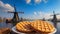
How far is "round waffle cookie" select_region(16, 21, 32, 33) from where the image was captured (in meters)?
1.14

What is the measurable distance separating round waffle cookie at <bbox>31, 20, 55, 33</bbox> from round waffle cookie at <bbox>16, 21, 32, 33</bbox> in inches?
1.8

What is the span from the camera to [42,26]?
1157 mm

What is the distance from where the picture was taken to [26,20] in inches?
47.7

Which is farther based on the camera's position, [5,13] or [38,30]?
[5,13]

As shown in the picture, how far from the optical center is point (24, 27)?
1169mm

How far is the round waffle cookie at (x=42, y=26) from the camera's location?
1113 mm

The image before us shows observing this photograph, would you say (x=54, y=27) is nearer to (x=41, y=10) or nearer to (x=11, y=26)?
(x=41, y=10)

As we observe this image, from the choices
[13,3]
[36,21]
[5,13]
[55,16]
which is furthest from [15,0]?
[55,16]

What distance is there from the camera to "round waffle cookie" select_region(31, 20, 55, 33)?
111cm

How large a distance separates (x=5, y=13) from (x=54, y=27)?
415 mm

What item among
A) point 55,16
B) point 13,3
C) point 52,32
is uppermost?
point 13,3

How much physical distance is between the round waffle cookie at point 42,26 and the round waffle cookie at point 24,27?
0.05 meters

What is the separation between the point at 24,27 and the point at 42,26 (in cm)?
14

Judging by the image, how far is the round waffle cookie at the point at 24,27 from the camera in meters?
1.14
